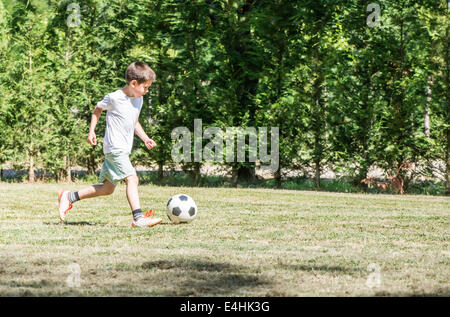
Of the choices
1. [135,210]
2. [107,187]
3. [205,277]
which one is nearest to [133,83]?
[107,187]

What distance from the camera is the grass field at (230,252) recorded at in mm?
4215

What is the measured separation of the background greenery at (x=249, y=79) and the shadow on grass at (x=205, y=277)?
9176 mm

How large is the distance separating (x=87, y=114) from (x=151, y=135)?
1.97m

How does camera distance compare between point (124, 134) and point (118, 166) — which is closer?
point (118, 166)

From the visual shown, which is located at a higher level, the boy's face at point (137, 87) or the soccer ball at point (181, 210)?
the boy's face at point (137, 87)

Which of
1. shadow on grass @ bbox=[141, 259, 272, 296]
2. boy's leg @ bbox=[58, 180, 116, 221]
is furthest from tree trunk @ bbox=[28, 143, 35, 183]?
shadow on grass @ bbox=[141, 259, 272, 296]

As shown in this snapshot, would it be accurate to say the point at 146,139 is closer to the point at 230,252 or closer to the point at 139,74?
the point at 139,74

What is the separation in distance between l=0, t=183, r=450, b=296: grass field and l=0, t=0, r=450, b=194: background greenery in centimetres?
394

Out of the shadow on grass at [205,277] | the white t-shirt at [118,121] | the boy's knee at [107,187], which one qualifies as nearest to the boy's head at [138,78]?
the white t-shirt at [118,121]

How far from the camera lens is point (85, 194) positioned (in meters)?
7.62

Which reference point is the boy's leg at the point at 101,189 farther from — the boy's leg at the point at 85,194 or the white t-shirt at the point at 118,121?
the white t-shirt at the point at 118,121

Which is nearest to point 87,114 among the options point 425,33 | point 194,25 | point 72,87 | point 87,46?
point 72,87

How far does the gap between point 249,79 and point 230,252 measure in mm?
9985
